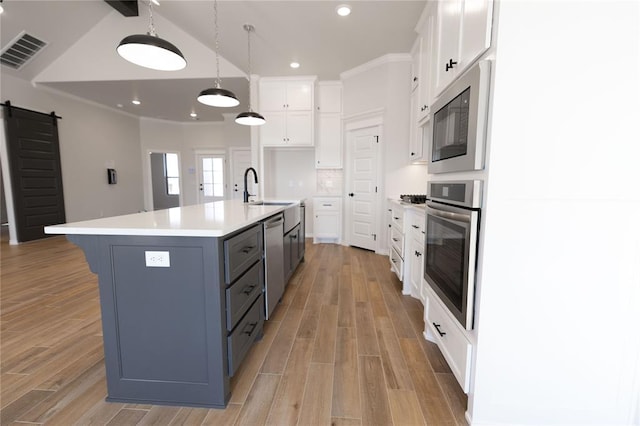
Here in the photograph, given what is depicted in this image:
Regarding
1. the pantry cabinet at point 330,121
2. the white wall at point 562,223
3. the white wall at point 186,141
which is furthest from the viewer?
the white wall at point 186,141

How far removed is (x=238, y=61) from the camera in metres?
4.52

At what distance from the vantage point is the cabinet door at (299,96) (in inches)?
194

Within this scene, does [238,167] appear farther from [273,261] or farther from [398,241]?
[273,261]

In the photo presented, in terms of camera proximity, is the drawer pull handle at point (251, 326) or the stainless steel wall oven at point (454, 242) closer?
the stainless steel wall oven at point (454, 242)

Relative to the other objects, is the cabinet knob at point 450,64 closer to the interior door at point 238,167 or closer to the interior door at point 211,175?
the interior door at point 238,167

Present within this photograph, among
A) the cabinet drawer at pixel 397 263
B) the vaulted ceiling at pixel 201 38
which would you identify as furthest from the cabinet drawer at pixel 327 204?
the vaulted ceiling at pixel 201 38

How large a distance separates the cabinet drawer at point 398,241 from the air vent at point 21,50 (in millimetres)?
→ 6127

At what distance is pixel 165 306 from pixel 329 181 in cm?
437

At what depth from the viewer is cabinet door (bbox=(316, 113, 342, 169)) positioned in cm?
515

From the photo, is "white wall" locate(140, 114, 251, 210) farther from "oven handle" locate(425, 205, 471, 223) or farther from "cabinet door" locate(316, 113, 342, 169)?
"oven handle" locate(425, 205, 471, 223)

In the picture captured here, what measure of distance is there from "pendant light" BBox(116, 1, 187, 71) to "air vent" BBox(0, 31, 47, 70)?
4.35 meters

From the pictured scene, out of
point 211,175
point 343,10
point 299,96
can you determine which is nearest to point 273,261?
point 343,10

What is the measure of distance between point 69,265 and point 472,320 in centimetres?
482

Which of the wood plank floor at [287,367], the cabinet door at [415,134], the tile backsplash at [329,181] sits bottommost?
the wood plank floor at [287,367]
